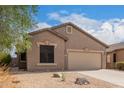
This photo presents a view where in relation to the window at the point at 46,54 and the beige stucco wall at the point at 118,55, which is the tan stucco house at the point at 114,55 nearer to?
the beige stucco wall at the point at 118,55

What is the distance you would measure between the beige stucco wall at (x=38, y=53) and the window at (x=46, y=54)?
0.40 metres

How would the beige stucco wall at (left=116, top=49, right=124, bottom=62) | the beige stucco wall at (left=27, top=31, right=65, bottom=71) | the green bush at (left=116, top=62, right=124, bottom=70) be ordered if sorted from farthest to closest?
the beige stucco wall at (left=116, top=49, right=124, bottom=62)
the green bush at (left=116, top=62, right=124, bottom=70)
the beige stucco wall at (left=27, top=31, right=65, bottom=71)

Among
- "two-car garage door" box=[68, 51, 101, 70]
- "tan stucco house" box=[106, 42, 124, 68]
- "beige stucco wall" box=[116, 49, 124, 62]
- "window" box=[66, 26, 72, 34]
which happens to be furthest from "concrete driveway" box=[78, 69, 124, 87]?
"tan stucco house" box=[106, 42, 124, 68]

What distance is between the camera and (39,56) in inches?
1044

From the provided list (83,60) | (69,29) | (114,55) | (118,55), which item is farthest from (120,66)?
(69,29)

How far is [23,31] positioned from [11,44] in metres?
1.09

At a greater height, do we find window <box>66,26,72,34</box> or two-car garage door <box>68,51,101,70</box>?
window <box>66,26,72,34</box>

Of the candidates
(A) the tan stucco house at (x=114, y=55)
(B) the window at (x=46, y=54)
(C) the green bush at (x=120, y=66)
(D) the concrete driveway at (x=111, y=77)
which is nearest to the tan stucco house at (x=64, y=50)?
(B) the window at (x=46, y=54)

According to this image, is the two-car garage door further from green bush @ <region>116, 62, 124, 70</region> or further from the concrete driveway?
the concrete driveway

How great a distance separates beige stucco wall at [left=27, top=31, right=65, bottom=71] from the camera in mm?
26125

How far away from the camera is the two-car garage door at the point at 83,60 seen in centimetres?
2923
